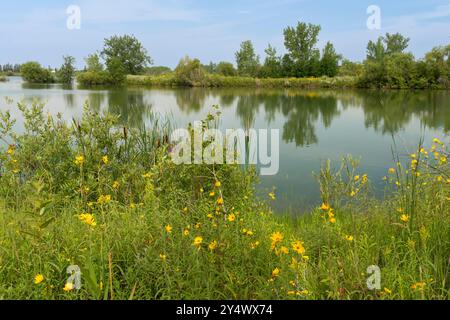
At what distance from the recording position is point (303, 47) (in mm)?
40844

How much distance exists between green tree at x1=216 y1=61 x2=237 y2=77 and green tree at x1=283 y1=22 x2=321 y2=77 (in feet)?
27.3

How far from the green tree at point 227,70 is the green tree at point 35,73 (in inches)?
898

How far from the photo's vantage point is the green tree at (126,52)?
28.5 meters

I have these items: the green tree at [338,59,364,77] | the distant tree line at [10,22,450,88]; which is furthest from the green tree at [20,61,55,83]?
the green tree at [338,59,364,77]

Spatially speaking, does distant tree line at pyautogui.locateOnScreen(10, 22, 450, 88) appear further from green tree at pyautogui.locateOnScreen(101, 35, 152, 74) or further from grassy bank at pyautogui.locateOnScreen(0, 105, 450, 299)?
grassy bank at pyautogui.locateOnScreen(0, 105, 450, 299)

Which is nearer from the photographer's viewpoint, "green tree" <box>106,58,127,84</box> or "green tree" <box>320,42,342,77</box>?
"green tree" <box>106,58,127,84</box>

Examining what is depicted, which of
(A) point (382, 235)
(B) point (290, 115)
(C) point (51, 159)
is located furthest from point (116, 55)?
(A) point (382, 235)

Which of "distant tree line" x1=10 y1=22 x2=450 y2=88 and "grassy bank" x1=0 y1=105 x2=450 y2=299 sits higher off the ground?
"distant tree line" x1=10 y1=22 x2=450 y2=88

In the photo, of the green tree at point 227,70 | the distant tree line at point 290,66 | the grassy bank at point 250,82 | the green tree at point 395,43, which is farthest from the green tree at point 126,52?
the green tree at point 395,43

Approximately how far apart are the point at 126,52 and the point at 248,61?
865 inches

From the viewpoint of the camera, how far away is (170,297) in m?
1.61

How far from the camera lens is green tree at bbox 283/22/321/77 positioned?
37.0m

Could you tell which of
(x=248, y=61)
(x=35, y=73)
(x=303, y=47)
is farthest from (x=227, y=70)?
(x=35, y=73)
